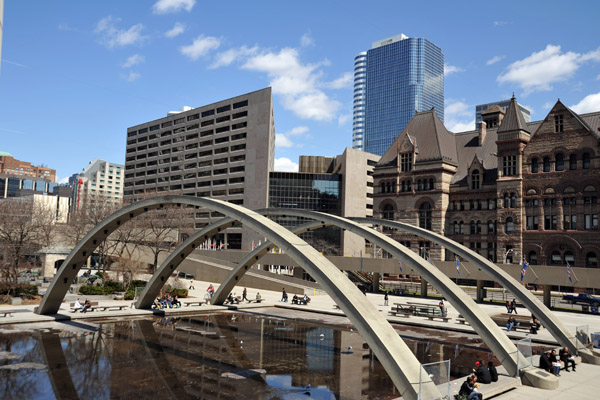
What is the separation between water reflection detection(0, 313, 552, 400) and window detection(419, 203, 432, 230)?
1644 inches

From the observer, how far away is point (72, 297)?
40.3 m

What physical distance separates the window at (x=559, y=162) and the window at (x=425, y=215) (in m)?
17.6

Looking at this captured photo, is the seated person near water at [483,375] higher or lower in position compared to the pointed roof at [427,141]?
lower

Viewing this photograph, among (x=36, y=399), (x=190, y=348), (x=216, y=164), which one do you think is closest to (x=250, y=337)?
(x=190, y=348)

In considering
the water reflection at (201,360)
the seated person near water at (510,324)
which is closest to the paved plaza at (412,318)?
the seated person near water at (510,324)

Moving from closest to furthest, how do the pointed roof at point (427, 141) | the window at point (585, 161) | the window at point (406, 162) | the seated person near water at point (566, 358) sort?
the seated person near water at point (566, 358) → the window at point (585, 161) → the pointed roof at point (427, 141) → the window at point (406, 162)

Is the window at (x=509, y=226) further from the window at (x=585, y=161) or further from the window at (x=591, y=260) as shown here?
the window at (x=585, y=161)

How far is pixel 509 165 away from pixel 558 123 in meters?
7.61

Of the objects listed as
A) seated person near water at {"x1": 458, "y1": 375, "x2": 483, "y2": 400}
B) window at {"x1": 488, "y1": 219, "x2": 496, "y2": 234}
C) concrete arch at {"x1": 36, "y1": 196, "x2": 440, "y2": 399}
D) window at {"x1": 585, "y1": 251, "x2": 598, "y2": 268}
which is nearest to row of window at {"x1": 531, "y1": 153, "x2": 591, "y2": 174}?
window at {"x1": 488, "y1": 219, "x2": 496, "y2": 234}

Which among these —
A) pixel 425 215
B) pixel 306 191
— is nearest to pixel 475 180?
pixel 425 215

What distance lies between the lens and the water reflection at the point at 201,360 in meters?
15.5

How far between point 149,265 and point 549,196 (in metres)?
56.9

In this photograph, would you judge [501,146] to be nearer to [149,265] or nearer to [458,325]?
[458,325]

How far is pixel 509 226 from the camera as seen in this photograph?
6112 cm
